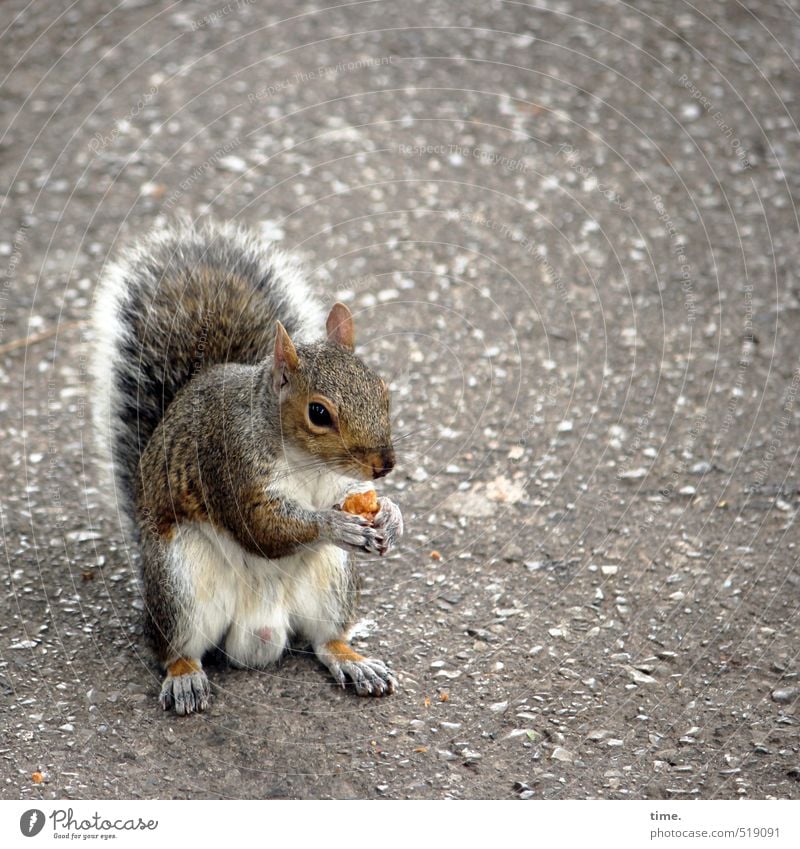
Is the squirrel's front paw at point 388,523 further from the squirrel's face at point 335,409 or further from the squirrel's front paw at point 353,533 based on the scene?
the squirrel's face at point 335,409

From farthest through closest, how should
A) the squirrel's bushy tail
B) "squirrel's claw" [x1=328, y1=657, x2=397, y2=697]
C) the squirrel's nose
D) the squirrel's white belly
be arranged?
1. the squirrel's bushy tail
2. "squirrel's claw" [x1=328, y1=657, x2=397, y2=697]
3. the squirrel's white belly
4. the squirrel's nose

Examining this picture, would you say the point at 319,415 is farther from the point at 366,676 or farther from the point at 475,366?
the point at 475,366

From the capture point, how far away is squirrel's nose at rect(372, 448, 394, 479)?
2086 millimetres

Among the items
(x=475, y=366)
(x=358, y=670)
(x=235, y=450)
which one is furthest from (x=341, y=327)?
(x=475, y=366)

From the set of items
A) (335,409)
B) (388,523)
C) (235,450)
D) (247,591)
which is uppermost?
(335,409)

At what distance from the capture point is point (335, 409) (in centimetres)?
210

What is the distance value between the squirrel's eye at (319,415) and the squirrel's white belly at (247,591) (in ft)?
0.94

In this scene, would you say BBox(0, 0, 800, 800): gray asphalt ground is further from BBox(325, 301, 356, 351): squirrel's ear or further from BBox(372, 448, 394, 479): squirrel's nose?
BBox(325, 301, 356, 351): squirrel's ear

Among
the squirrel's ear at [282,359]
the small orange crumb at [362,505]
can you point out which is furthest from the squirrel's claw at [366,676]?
the squirrel's ear at [282,359]

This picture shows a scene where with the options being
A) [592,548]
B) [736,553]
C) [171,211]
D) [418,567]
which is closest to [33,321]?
[171,211]

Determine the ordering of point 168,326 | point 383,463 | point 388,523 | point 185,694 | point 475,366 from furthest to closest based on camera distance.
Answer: point 475,366 < point 168,326 < point 185,694 < point 388,523 < point 383,463

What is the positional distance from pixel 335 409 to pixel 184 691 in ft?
2.22

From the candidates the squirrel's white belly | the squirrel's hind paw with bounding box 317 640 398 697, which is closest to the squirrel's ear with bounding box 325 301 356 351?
the squirrel's white belly
